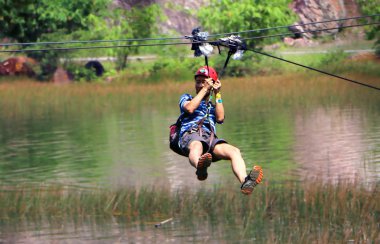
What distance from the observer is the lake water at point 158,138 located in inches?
1000

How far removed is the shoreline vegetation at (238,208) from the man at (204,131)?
4.88 metres

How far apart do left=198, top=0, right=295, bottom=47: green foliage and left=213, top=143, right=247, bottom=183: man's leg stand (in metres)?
35.9

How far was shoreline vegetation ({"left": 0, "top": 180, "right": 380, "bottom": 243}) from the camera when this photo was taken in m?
21.6

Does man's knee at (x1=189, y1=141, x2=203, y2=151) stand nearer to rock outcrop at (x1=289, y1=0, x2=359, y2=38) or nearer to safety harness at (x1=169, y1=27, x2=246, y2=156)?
safety harness at (x1=169, y1=27, x2=246, y2=156)

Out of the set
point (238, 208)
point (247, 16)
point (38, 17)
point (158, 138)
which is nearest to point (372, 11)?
point (247, 16)

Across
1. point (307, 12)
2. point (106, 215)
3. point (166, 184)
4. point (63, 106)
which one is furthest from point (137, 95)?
point (106, 215)

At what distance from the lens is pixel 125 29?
181ft

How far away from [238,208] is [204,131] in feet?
23.8

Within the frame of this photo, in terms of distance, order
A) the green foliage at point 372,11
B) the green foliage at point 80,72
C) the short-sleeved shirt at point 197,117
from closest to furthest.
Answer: the short-sleeved shirt at point 197,117 → the green foliage at point 372,11 → the green foliage at point 80,72

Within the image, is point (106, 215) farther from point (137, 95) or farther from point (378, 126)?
point (137, 95)

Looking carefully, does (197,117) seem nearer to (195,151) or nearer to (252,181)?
(195,151)

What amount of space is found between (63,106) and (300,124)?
933 centimetres

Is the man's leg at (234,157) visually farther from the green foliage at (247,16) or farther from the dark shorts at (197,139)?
the green foliage at (247,16)

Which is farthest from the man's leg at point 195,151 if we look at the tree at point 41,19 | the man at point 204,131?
the tree at point 41,19
